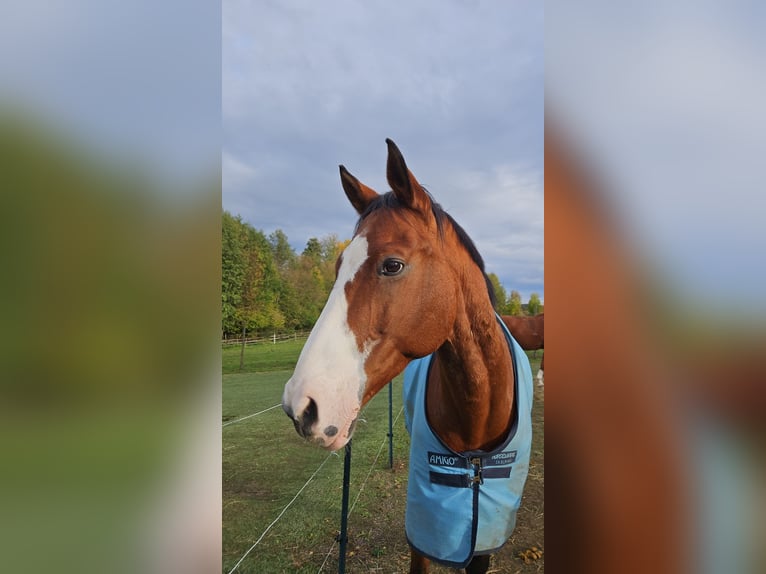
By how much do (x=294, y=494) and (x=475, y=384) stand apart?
1271 millimetres

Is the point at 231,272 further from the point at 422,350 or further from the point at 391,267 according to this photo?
the point at 422,350

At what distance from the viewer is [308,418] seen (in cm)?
77

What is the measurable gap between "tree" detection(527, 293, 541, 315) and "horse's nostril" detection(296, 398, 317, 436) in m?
0.56

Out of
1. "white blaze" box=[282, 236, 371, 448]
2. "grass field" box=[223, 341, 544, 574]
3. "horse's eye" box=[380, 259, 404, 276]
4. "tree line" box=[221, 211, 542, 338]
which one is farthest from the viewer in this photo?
"grass field" box=[223, 341, 544, 574]

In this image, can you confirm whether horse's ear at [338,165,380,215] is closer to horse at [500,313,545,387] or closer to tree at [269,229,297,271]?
tree at [269,229,297,271]

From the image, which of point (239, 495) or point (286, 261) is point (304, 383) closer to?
point (286, 261)

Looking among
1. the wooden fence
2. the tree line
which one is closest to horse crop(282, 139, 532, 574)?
the tree line

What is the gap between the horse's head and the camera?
77 cm

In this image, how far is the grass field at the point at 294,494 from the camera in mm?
1107
